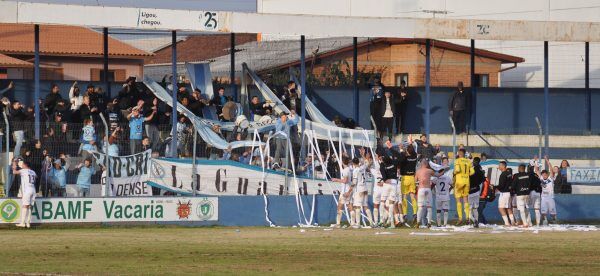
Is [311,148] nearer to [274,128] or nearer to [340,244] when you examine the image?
[274,128]

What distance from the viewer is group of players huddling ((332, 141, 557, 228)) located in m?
31.6

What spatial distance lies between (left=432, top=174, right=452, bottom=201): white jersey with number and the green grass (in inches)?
131

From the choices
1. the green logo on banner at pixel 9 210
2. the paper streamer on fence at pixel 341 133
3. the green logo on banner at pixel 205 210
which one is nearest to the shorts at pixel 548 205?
the paper streamer on fence at pixel 341 133

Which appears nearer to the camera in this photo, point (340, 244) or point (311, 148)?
point (340, 244)

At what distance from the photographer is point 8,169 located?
2955 centimetres

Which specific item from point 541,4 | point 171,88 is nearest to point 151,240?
point 171,88

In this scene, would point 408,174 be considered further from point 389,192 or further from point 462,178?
point 462,178

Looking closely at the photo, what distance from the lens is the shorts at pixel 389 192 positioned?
31.4 m

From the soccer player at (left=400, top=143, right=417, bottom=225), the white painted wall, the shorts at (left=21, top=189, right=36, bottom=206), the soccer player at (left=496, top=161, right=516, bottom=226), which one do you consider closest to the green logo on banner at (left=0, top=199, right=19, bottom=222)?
the shorts at (left=21, top=189, right=36, bottom=206)

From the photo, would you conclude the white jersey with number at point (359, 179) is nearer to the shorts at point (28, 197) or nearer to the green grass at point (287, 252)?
the green grass at point (287, 252)

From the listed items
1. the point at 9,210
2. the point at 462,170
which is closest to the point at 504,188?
the point at 462,170

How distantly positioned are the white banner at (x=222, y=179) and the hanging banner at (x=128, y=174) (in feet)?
0.73

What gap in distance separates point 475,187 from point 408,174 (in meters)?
1.95

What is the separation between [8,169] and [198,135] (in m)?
5.29
